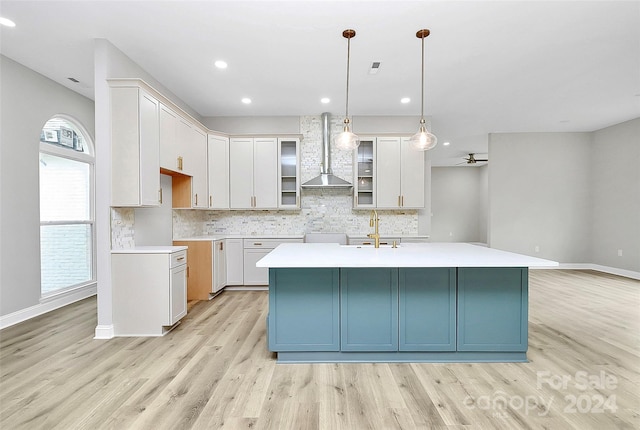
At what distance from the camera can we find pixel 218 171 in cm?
491

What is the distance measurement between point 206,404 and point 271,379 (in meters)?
0.48

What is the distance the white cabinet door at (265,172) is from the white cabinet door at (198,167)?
31.6 inches

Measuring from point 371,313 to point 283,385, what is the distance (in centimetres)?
86

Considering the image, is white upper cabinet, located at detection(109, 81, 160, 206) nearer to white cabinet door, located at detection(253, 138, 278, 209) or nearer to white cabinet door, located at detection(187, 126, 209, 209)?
white cabinet door, located at detection(187, 126, 209, 209)

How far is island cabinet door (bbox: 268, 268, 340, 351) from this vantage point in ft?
7.93

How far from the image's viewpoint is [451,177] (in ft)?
36.7

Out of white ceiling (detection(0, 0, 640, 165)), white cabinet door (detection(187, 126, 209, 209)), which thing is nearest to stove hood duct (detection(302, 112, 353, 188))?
white ceiling (detection(0, 0, 640, 165))

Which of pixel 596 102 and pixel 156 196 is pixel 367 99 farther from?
pixel 596 102

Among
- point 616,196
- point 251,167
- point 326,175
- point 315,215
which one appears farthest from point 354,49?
point 616,196

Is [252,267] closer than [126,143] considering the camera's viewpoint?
No

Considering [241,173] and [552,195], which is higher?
[241,173]

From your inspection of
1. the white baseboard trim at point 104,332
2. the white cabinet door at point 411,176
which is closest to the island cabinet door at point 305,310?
the white baseboard trim at point 104,332

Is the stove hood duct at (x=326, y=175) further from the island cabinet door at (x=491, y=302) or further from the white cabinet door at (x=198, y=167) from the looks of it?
the island cabinet door at (x=491, y=302)

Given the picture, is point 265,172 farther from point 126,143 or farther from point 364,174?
point 126,143
